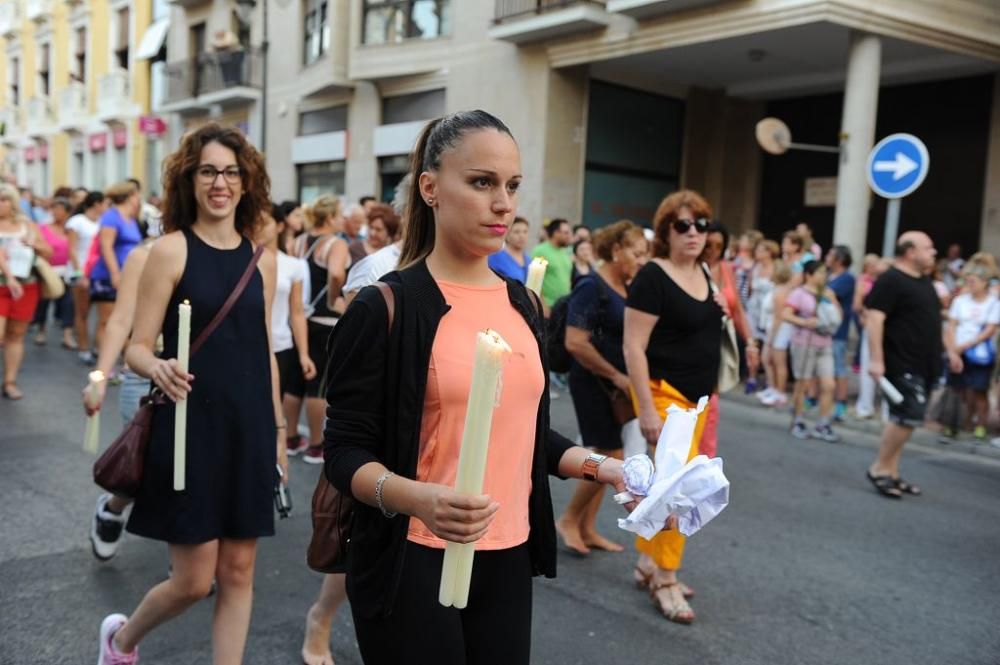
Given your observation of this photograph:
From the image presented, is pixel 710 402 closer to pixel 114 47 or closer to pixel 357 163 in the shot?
pixel 357 163

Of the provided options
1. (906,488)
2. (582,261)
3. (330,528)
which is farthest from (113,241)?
(330,528)

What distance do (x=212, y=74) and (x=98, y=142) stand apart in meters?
10.1

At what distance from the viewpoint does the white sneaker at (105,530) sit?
13.7ft

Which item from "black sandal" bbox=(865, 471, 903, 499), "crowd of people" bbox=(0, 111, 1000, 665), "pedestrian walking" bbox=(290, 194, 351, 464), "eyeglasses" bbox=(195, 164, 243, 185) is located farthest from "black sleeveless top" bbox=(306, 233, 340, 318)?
"black sandal" bbox=(865, 471, 903, 499)

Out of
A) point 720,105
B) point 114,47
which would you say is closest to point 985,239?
point 720,105

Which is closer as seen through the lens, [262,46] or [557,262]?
[557,262]

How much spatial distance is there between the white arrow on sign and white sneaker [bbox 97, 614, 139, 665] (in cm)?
865

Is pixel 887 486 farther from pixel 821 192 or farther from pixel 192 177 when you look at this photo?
pixel 821 192

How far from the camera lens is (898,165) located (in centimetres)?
932

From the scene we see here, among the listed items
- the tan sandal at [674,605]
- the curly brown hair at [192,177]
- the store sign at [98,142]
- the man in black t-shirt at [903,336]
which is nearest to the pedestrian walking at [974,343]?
the man in black t-shirt at [903,336]

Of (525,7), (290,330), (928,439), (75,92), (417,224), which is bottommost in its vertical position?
(928,439)

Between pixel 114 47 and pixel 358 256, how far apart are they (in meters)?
30.5

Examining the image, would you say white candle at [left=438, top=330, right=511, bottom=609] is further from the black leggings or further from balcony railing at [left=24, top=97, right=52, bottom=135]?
balcony railing at [left=24, top=97, right=52, bottom=135]

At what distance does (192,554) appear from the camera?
112 inches
